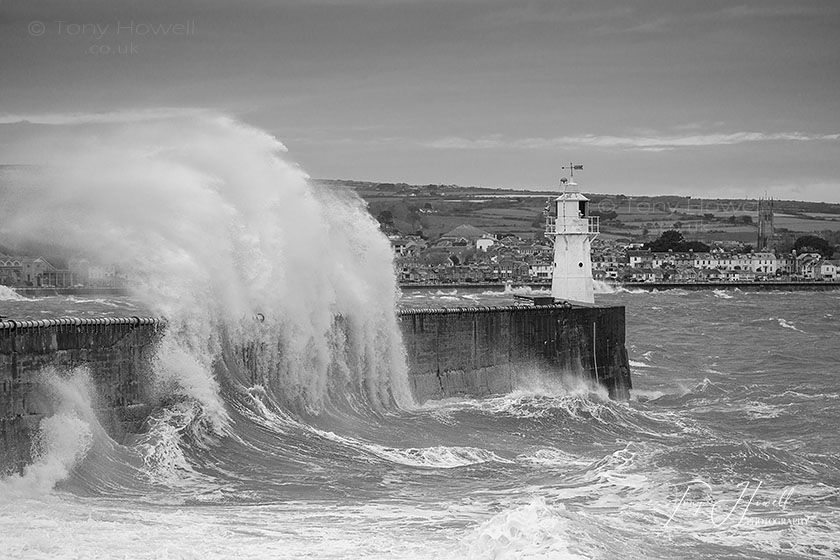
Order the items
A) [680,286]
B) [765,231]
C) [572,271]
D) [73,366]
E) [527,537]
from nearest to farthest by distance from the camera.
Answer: [527,537] < [73,366] < [572,271] < [680,286] < [765,231]

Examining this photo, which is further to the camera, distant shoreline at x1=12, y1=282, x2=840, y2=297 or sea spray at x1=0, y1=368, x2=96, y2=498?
distant shoreline at x1=12, y1=282, x2=840, y2=297

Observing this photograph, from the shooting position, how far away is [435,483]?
1475cm

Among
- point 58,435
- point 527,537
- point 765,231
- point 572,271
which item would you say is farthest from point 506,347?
point 765,231

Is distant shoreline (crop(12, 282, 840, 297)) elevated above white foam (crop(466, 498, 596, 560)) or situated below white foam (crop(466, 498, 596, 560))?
below

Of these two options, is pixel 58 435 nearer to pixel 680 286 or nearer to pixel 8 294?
pixel 8 294

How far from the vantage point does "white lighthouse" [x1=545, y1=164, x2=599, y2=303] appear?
28.4 m

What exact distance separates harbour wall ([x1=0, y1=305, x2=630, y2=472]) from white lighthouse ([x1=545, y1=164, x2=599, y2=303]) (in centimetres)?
117

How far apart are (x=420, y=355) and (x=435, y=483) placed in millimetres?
7081

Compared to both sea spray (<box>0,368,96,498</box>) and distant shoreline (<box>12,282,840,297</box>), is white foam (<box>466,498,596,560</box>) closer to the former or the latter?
sea spray (<box>0,368,96,498</box>)

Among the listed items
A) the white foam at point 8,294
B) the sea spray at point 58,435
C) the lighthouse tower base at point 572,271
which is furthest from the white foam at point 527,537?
the white foam at point 8,294

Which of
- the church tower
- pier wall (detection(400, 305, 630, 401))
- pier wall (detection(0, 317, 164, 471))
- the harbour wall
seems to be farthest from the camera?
the church tower

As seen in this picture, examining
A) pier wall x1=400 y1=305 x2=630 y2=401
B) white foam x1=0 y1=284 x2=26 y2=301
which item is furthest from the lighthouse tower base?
white foam x1=0 y1=284 x2=26 y2=301

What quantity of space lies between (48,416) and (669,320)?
51.8 m

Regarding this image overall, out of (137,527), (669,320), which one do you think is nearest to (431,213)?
(669,320)
